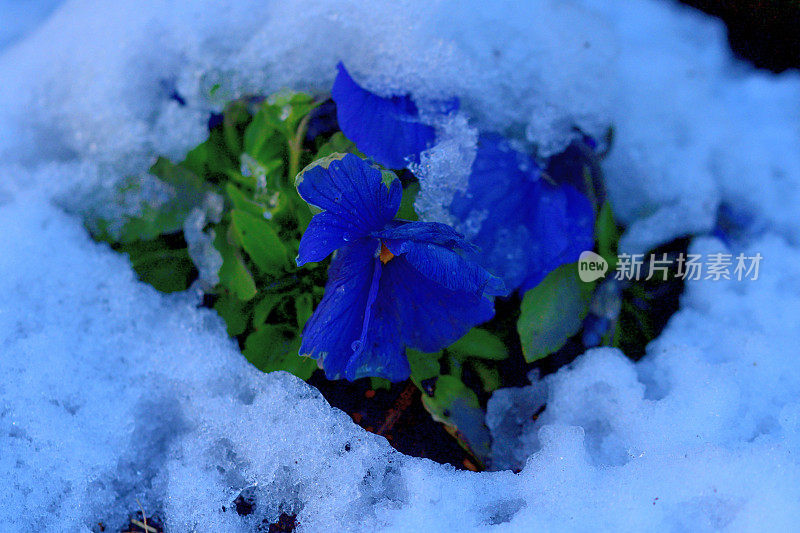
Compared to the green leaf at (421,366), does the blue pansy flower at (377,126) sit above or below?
above

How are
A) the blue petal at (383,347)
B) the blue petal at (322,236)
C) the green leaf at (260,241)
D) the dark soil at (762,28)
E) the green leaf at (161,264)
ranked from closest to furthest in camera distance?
the blue petal at (322,236), the blue petal at (383,347), the green leaf at (260,241), the green leaf at (161,264), the dark soil at (762,28)

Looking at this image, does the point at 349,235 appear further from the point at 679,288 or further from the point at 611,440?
the point at 679,288

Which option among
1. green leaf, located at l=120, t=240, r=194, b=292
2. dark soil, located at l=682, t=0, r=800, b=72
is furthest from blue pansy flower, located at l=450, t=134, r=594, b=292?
dark soil, located at l=682, t=0, r=800, b=72

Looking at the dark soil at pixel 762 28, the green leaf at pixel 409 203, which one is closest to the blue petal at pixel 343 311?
the green leaf at pixel 409 203

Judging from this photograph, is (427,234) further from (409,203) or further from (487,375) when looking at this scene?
(487,375)

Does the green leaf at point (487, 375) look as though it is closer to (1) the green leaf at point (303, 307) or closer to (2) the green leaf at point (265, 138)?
(1) the green leaf at point (303, 307)

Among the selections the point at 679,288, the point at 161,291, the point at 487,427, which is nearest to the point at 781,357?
the point at 679,288
